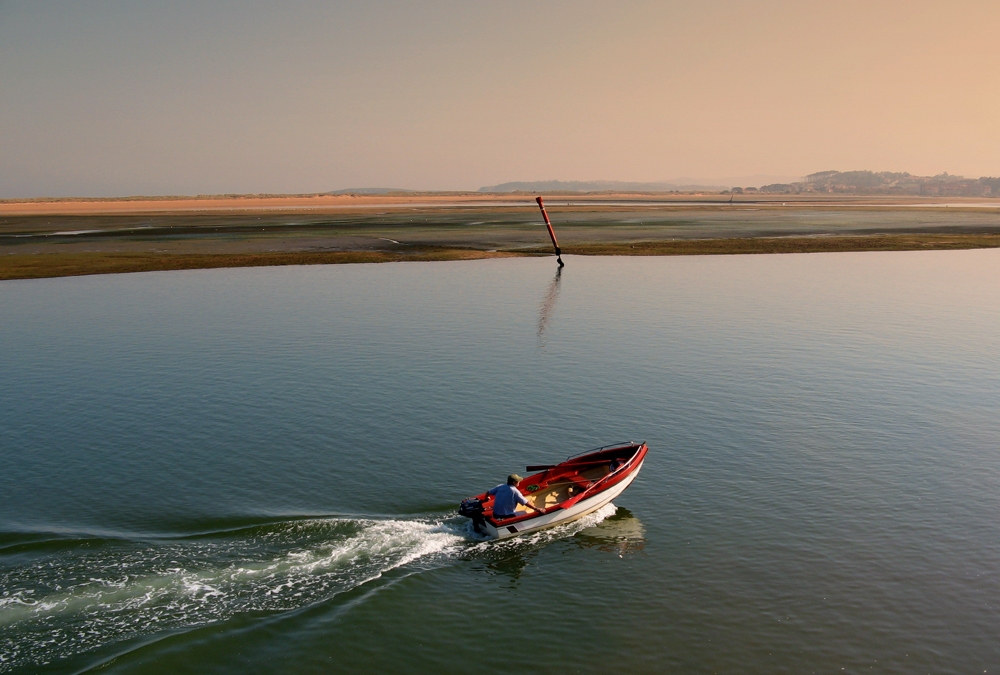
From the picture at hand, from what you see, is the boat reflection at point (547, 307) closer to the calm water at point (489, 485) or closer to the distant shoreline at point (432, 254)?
the calm water at point (489, 485)

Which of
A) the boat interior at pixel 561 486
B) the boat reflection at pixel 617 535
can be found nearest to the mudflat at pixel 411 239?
the boat interior at pixel 561 486

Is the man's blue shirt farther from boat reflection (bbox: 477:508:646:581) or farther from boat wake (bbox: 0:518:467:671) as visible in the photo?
boat wake (bbox: 0:518:467:671)

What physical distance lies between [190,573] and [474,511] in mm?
7425

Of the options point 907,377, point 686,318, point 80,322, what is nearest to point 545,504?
point 907,377

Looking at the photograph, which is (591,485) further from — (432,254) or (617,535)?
(432,254)

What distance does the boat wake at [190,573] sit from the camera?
17359 mm

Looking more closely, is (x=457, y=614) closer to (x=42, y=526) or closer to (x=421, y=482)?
(x=421, y=482)

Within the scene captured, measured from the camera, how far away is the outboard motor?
70.1 ft

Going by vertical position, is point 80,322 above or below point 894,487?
below

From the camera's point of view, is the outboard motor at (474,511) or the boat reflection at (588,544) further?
the outboard motor at (474,511)

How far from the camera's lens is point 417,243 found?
329 feet

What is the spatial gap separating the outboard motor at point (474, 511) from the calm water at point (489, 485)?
0.59 m

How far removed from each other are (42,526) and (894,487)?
25.4m

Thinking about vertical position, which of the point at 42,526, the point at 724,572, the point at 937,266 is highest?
the point at 937,266
